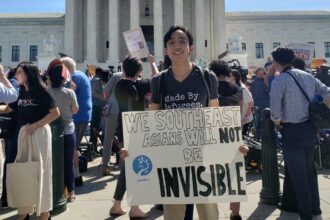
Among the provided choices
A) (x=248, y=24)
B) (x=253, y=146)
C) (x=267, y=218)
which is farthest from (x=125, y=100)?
(x=248, y=24)

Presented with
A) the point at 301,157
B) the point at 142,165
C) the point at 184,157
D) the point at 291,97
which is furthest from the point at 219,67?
the point at 142,165

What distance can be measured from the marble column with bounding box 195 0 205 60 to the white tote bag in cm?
4371

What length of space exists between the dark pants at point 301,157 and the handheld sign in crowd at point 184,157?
140 centimetres

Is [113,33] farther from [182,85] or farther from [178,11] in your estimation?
[182,85]

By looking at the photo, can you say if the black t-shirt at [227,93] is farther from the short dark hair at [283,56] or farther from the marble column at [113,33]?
the marble column at [113,33]

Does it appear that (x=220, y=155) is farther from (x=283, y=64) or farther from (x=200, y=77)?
(x=283, y=64)

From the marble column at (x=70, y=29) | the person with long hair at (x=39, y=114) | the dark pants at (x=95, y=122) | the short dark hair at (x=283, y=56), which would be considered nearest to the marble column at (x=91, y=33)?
the marble column at (x=70, y=29)

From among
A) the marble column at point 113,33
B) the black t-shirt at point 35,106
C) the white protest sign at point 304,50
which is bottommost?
the black t-shirt at point 35,106

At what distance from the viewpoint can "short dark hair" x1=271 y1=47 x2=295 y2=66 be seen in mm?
4449

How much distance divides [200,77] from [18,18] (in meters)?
59.4

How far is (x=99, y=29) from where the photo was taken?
167ft

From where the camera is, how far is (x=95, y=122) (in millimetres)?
10125

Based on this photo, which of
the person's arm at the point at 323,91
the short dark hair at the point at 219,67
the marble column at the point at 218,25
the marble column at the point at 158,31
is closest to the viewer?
the person's arm at the point at 323,91

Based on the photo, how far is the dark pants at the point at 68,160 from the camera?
5.53 m
